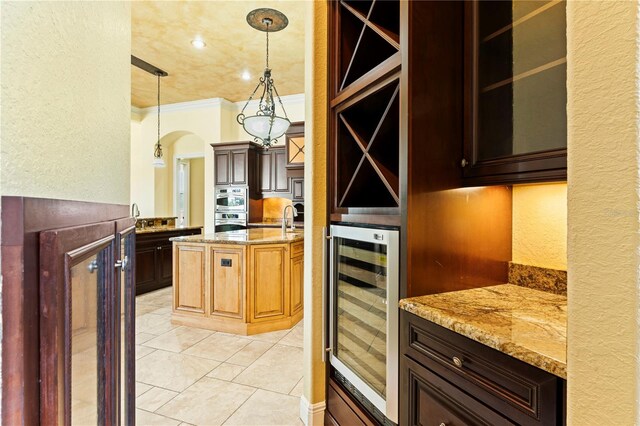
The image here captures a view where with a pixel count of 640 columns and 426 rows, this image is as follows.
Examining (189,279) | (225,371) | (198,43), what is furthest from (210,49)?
(225,371)

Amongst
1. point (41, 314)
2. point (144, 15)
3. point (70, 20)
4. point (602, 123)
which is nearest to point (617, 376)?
point (602, 123)

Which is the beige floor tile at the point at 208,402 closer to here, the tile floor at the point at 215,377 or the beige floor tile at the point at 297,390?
the tile floor at the point at 215,377

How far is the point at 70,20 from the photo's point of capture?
69 cm

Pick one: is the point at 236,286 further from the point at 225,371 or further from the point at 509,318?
the point at 509,318

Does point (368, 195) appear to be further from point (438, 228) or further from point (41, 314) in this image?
point (41, 314)

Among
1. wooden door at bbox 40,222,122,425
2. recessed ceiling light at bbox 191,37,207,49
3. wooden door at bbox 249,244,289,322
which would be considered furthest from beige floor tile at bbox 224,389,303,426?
recessed ceiling light at bbox 191,37,207,49

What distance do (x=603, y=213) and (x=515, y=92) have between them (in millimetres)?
851

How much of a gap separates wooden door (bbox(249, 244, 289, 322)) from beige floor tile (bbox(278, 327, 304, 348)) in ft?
0.68

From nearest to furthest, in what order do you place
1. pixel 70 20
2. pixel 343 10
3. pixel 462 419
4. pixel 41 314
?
pixel 41 314 → pixel 70 20 → pixel 462 419 → pixel 343 10

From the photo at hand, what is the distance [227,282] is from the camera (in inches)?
137

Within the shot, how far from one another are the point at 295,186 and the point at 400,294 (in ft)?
16.5

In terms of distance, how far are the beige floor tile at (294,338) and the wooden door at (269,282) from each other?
0.21 m

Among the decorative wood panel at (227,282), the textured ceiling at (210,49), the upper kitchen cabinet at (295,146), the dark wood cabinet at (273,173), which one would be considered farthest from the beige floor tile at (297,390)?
the dark wood cabinet at (273,173)

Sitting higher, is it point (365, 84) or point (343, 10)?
point (343, 10)
